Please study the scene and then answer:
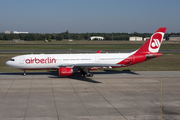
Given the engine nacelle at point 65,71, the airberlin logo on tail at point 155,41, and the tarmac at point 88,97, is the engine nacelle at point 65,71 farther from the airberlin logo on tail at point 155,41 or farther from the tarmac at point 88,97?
the airberlin logo on tail at point 155,41

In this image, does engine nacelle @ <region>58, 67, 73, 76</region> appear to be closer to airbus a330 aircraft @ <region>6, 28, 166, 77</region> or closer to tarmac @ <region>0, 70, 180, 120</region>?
airbus a330 aircraft @ <region>6, 28, 166, 77</region>

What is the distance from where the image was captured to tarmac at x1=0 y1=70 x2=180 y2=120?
687 inches

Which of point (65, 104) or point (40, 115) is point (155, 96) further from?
point (40, 115)

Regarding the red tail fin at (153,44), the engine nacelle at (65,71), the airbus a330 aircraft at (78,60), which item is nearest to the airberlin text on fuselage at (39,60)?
the airbus a330 aircraft at (78,60)

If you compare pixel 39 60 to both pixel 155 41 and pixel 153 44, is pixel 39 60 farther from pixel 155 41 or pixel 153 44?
pixel 155 41

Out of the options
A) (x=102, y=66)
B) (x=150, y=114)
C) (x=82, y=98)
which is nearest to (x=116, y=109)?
(x=150, y=114)

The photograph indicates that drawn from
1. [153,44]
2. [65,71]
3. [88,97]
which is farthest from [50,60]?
[153,44]

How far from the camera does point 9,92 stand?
2453cm

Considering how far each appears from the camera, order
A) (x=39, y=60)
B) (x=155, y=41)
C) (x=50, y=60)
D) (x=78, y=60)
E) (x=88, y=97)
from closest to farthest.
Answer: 1. (x=88, y=97)
2. (x=39, y=60)
3. (x=50, y=60)
4. (x=78, y=60)
5. (x=155, y=41)

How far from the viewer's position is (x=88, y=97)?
22703mm

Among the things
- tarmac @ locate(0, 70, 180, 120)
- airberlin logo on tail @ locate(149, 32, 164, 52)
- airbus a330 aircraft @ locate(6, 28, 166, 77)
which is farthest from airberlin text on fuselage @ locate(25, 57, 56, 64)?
airberlin logo on tail @ locate(149, 32, 164, 52)

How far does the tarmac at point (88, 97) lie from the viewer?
1745 centimetres

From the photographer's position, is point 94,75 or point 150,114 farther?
point 94,75

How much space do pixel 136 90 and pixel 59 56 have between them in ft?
45.7
